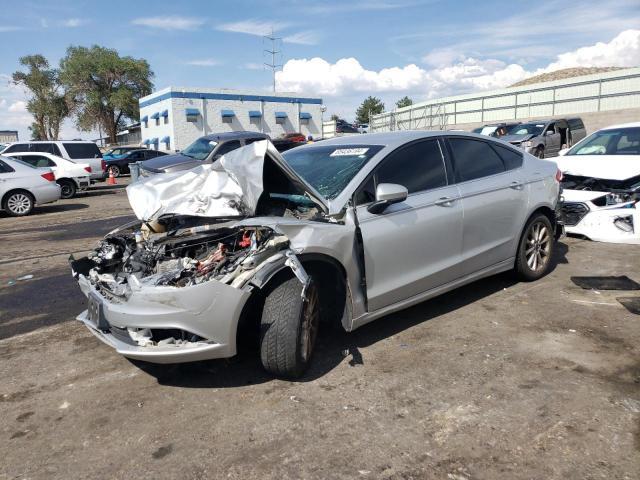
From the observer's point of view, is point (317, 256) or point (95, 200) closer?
point (317, 256)

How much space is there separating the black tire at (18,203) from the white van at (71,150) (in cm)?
609

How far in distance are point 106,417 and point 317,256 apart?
1681mm

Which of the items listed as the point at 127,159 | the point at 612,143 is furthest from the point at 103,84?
the point at 612,143

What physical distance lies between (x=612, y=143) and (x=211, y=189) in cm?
720

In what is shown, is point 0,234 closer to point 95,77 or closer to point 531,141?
point 531,141

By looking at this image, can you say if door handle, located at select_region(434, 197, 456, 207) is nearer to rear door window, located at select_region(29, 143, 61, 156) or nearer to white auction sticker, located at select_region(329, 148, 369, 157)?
white auction sticker, located at select_region(329, 148, 369, 157)

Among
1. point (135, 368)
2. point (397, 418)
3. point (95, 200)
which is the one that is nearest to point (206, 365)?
point (135, 368)

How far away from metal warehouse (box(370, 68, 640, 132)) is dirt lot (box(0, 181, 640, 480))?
24.4 meters

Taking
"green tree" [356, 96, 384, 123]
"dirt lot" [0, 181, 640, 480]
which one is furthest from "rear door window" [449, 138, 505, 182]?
"green tree" [356, 96, 384, 123]

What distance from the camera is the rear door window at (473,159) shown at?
474cm

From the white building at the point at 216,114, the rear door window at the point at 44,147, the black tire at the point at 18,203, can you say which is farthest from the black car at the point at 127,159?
the black tire at the point at 18,203

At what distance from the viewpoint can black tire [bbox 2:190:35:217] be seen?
42.2 ft

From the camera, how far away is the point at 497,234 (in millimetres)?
4902

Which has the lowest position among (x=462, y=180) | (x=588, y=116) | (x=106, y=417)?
(x=106, y=417)
